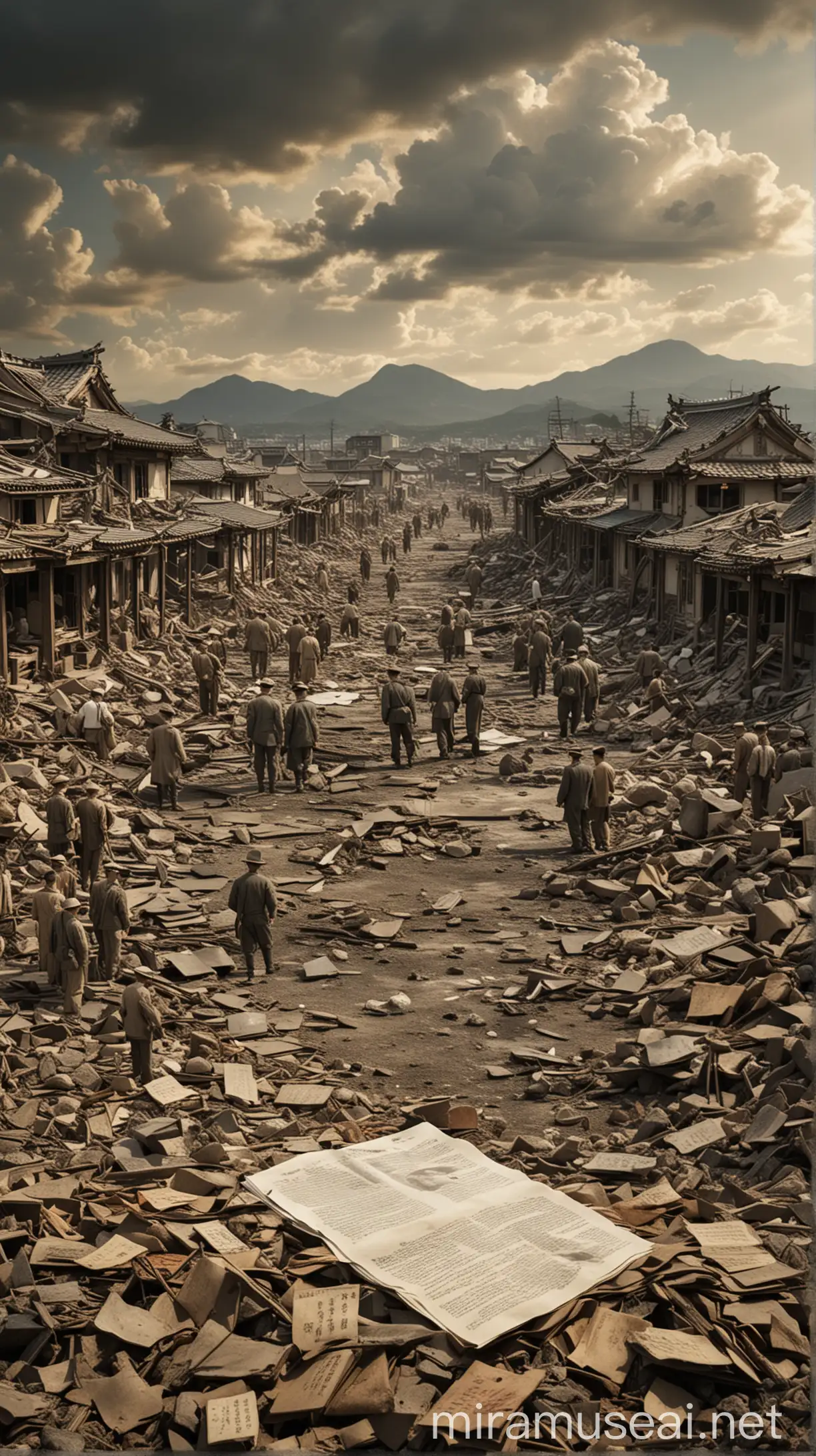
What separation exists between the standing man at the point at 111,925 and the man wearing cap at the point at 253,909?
1188mm

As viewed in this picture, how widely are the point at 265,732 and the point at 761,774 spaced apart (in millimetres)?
8336

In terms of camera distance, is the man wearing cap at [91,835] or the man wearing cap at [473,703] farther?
the man wearing cap at [473,703]

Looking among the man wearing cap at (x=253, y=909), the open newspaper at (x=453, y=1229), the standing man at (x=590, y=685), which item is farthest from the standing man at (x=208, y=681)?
the open newspaper at (x=453, y=1229)

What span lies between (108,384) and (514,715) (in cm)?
1847

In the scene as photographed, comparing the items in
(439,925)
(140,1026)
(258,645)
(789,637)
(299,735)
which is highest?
(789,637)

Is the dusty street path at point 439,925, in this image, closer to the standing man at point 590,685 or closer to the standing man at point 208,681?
the standing man at point 590,685

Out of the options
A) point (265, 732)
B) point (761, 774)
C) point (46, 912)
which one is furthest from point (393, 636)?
point (46, 912)

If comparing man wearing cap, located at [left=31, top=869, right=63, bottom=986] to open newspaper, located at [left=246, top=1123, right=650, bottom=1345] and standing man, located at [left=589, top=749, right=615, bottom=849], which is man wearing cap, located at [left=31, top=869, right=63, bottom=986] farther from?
standing man, located at [left=589, top=749, right=615, bottom=849]

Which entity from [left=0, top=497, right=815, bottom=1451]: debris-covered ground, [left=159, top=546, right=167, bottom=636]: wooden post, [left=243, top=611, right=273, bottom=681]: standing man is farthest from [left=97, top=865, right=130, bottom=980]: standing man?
[left=159, top=546, right=167, bottom=636]: wooden post

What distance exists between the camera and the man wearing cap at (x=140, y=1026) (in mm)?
11289

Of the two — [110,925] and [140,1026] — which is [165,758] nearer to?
[110,925]

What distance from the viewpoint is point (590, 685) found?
26.8 m

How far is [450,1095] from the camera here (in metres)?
11.6

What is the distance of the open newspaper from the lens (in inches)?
287
